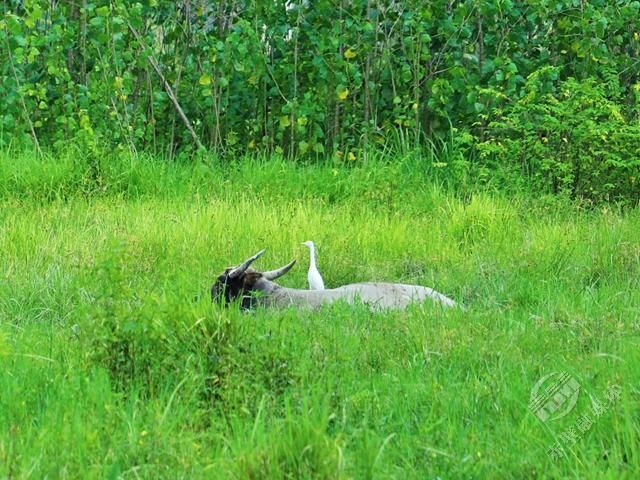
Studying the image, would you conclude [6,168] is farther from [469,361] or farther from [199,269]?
[469,361]

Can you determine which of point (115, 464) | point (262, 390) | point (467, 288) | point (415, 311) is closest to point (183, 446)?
point (115, 464)

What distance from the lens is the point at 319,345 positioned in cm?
486

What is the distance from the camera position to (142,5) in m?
9.69

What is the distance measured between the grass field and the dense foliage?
148 cm

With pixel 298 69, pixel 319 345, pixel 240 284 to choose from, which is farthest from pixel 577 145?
pixel 319 345

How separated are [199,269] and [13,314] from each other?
110 cm

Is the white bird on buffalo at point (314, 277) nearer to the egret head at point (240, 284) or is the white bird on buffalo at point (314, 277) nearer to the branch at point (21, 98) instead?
the egret head at point (240, 284)

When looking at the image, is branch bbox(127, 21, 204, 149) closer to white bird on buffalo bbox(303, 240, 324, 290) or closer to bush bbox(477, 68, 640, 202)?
bush bbox(477, 68, 640, 202)

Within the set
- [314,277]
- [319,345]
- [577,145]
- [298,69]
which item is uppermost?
[298,69]

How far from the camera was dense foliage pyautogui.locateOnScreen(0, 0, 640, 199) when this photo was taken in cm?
933

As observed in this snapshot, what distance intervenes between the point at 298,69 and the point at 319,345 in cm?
520

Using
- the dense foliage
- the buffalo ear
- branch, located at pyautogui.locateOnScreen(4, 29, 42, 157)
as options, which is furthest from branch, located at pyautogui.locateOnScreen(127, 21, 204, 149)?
the buffalo ear

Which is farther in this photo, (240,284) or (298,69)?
(298,69)

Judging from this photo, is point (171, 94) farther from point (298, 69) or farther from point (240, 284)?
point (240, 284)
